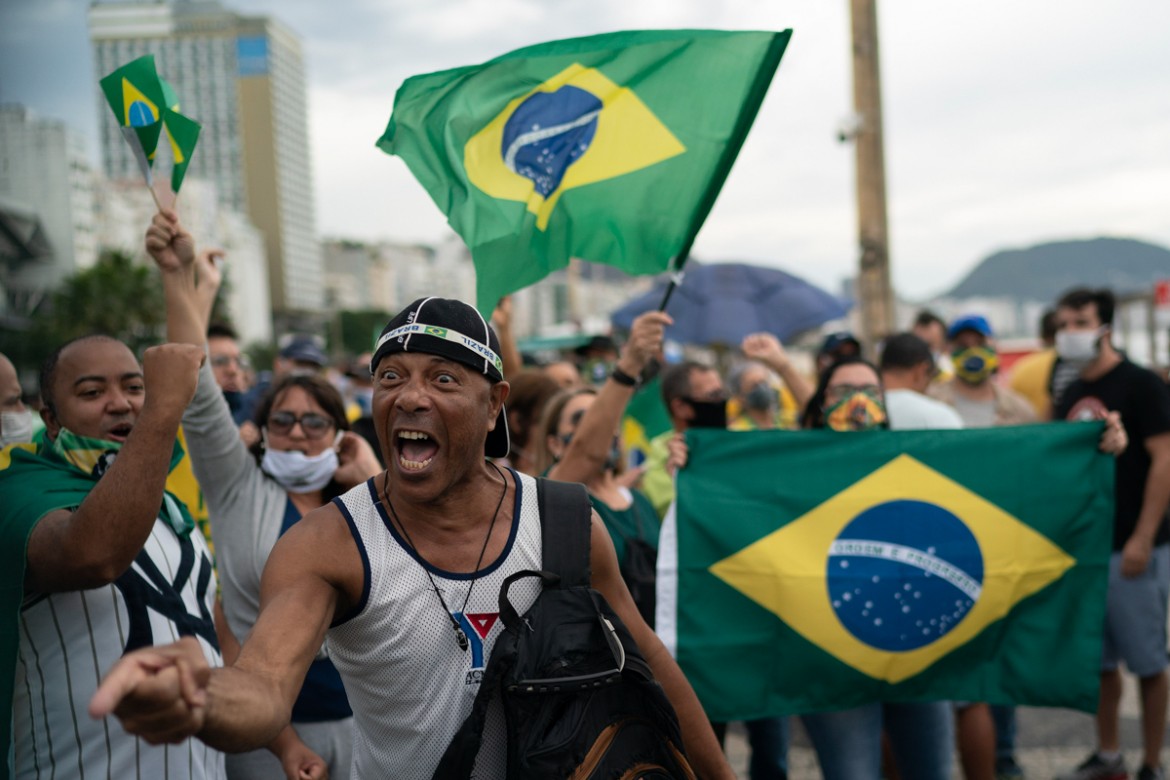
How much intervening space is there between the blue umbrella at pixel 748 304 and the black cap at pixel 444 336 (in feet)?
24.6

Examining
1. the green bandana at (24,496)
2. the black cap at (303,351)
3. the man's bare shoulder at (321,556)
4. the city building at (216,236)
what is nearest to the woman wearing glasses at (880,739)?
the man's bare shoulder at (321,556)

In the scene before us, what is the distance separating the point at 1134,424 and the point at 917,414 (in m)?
1.21

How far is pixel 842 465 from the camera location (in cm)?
407

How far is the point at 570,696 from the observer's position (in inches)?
78.0

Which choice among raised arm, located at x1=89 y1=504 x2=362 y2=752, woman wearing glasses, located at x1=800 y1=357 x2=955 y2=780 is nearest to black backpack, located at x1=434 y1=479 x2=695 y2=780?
raised arm, located at x1=89 y1=504 x2=362 y2=752

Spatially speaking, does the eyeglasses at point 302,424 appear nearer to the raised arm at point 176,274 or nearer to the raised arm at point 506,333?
the raised arm at point 176,274

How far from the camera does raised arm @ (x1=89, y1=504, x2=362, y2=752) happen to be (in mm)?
1414

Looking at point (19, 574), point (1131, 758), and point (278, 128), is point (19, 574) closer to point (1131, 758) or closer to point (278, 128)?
point (1131, 758)

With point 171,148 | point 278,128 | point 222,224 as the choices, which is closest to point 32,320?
point 171,148

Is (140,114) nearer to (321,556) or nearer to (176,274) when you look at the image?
(176,274)

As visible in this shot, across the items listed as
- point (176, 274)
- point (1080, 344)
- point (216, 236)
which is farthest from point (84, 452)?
point (216, 236)

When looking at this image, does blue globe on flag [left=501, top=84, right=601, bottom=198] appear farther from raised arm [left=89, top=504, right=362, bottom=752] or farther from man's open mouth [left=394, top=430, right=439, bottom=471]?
raised arm [left=89, top=504, right=362, bottom=752]

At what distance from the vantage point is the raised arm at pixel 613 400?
3.53 m

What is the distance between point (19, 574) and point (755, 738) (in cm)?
310
